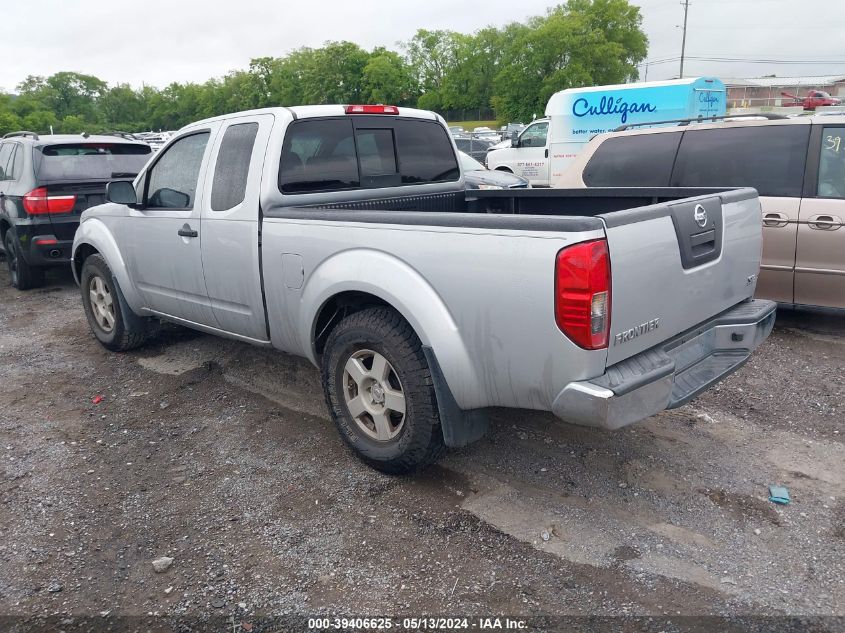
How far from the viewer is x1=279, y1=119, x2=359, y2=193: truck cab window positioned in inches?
161

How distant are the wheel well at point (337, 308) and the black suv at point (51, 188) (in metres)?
5.47

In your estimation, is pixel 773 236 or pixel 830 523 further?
pixel 773 236

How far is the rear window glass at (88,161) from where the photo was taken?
785 centimetres

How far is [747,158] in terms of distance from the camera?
5922 millimetres

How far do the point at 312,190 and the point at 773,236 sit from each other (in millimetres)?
4037

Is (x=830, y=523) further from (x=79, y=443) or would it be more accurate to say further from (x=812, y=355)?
(x=79, y=443)

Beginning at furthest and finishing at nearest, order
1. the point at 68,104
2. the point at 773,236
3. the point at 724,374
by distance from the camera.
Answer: the point at 68,104 → the point at 773,236 → the point at 724,374

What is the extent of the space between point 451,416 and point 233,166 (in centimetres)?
225

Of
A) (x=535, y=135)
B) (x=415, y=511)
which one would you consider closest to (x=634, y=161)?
(x=415, y=511)

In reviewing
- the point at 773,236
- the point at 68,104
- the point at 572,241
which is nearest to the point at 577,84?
the point at 773,236

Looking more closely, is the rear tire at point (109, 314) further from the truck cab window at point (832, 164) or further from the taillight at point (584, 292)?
the truck cab window at point (832, 164)

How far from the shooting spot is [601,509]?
325cm

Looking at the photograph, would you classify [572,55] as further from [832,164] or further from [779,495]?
[779,495]

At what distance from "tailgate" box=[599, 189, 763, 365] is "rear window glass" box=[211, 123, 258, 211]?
2446mm
